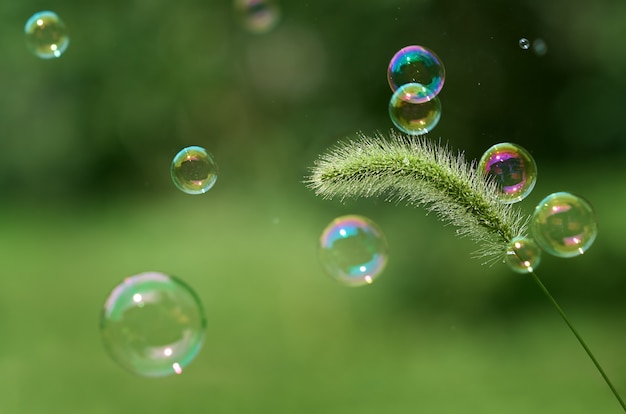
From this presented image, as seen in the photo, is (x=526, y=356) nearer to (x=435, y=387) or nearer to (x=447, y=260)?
(x=435, y=387)

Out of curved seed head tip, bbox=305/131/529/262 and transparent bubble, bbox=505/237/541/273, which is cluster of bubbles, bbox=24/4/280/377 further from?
transparent bubble, bbox=505/237/541/273

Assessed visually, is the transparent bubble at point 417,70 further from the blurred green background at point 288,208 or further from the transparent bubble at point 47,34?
the blurred green background at point 288,208

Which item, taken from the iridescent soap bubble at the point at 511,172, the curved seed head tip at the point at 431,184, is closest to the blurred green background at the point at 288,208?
the iridescent soap bubble at the point at 511,172

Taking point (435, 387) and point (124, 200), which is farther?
point (124, 200)

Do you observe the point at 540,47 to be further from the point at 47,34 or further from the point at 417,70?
the point at 417,70

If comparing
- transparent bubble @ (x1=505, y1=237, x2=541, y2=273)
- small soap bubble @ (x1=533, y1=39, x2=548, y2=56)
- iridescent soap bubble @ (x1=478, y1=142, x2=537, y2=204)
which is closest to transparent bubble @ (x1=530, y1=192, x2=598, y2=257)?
transparent bubble @ (x1=505, y1=237, x2=541, y2=273)

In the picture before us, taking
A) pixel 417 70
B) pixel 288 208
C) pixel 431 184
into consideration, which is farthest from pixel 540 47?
pixel 431 184

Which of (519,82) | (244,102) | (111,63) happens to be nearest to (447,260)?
(519,82)
